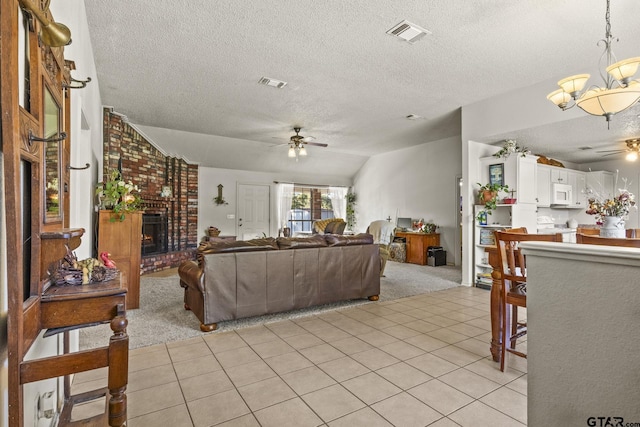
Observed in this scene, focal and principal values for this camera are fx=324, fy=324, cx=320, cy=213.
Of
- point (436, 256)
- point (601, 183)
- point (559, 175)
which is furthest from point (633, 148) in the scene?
point (436, 256)

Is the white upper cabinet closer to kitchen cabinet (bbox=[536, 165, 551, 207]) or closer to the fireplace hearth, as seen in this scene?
kitchen cabinet (bbox=[536, 165, 551, 207])

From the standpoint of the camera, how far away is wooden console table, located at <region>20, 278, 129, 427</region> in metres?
1.03

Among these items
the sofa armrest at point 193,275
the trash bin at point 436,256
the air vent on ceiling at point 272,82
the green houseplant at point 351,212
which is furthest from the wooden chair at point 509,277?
the green houseplant at point 351,212

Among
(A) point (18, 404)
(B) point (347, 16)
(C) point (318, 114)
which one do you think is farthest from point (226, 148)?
(A) point (18, 404)

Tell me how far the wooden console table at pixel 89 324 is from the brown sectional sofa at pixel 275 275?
195cm

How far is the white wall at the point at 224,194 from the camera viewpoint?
26.5ft

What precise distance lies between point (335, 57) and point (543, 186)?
4612 millimetres

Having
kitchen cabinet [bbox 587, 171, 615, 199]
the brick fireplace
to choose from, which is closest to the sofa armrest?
the brick fireplace

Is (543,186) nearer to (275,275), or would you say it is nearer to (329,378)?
(275,275)

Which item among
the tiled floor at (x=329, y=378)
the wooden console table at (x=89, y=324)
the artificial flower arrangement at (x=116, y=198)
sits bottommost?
the tiled floor at (x=329, y=378)

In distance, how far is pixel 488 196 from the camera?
5.05m

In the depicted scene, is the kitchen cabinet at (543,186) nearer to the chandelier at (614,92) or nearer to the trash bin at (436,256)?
the trash bin at (436,256)

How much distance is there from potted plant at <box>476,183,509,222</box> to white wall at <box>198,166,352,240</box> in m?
5.45

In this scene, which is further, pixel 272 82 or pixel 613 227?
pixel 272 82
